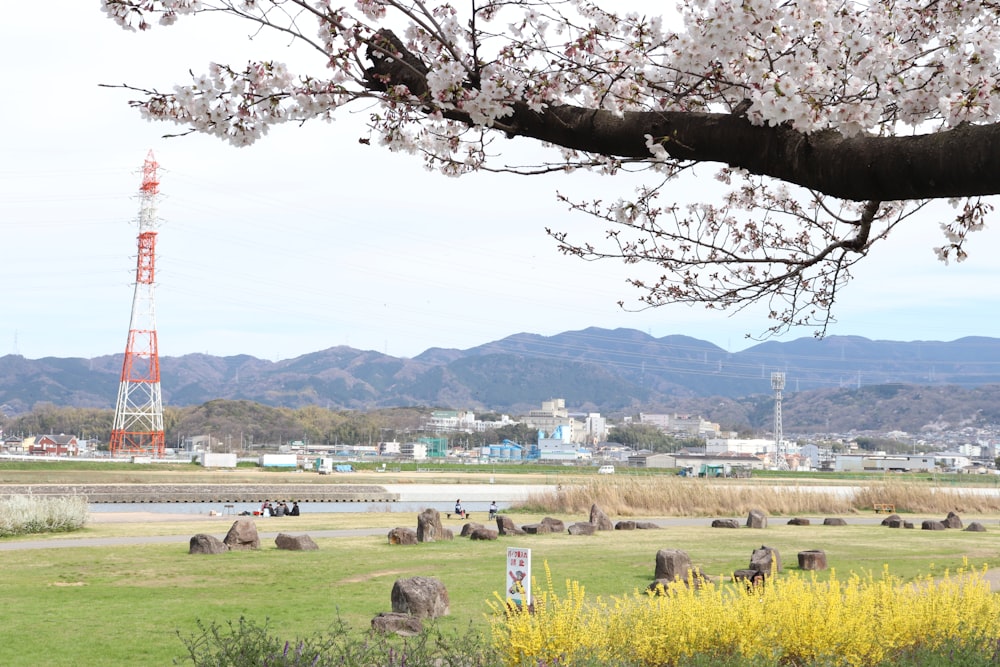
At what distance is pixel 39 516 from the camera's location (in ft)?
82.5

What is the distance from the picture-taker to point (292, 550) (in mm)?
20328

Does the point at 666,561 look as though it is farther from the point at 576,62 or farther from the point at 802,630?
the point at 576,62

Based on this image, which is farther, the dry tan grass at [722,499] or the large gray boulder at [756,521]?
the dry tan grass at [722,499]

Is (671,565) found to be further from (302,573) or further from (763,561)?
(302,573)

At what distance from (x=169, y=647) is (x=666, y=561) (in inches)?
305

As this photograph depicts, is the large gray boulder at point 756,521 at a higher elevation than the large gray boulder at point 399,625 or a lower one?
lower

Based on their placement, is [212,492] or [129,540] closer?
[129,540]

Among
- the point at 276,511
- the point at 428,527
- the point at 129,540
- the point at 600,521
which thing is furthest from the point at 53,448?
the point at 428,527

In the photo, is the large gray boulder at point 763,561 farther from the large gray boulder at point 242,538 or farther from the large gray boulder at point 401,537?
the large gray boulder at point 242,538

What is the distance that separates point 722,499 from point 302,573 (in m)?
21.7

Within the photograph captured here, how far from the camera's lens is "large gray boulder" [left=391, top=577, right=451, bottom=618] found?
39.0 ft

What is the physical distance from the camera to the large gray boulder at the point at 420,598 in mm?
11898

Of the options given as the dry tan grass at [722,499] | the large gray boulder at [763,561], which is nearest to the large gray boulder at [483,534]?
the large gray boulder at [763,561]

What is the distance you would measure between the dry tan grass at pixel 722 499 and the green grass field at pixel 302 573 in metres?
6.96
